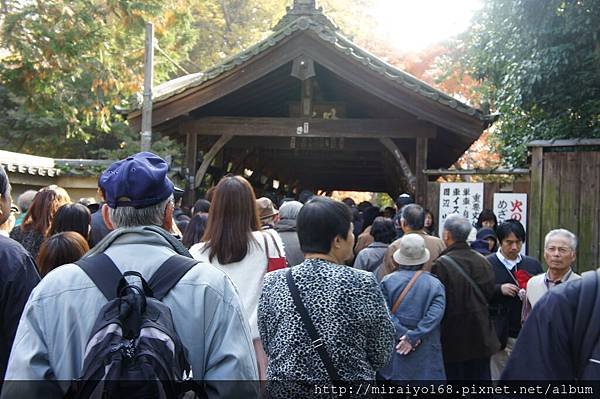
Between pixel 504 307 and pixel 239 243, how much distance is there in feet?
9.88

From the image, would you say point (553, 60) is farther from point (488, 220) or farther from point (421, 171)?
point (488, 220)

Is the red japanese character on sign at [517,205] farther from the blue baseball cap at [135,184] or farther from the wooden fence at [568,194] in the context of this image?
the blue baseball cap at [135,184]

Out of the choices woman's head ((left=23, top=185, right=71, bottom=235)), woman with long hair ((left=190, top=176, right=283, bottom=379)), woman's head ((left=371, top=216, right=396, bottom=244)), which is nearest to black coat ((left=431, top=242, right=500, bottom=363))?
woman's head ((left=371, top=216, right=396, bottom=244))

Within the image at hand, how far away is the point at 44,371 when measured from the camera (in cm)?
212

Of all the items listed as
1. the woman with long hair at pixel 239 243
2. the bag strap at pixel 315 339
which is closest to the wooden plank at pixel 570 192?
the woman with long hair at pixel 239 243

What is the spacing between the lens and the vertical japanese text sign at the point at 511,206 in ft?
29.4

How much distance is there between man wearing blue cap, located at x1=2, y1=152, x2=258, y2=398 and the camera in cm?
214

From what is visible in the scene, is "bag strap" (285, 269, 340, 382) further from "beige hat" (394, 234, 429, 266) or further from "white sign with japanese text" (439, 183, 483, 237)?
"white sign with japanese text" (439, 183, 483, 237)

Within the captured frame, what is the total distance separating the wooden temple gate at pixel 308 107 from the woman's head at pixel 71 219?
5184mm

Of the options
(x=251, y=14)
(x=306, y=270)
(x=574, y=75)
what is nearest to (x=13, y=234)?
(x=306, y=270)

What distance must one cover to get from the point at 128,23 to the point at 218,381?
9.99 metres

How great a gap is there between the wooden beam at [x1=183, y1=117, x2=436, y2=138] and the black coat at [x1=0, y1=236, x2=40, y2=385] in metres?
7.70

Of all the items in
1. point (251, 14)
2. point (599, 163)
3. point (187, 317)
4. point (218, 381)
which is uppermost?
point (251, 14)

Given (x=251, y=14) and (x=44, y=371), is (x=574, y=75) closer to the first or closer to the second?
(x=44, y=371)
